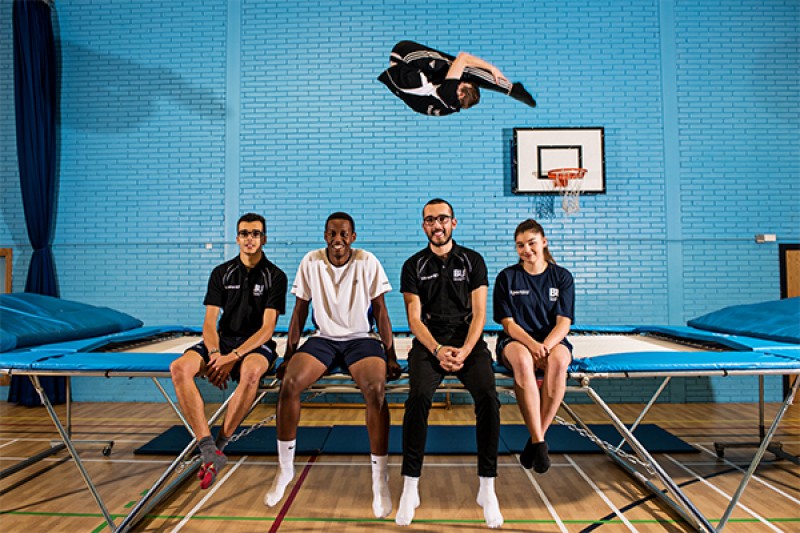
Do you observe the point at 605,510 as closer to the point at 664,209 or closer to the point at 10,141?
the point at 664,209

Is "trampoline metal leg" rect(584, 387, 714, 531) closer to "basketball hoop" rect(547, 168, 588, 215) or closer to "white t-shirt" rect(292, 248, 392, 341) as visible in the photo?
"white t-shirt" rect(292, 248, 392, 341)

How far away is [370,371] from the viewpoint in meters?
2.90

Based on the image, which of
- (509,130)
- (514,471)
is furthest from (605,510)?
(509,130)

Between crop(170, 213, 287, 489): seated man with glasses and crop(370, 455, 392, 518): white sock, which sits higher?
crop(170, 213, 287, 489): seated man with glasses

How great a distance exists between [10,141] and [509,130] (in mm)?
6191

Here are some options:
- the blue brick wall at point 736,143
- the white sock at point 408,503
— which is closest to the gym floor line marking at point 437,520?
the white sock at point 408,503

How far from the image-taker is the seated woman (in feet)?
9.30

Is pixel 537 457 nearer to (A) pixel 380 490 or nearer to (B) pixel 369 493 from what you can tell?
(A) pixel 380 490

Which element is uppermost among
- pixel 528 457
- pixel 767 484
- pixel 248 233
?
pixel 248 233

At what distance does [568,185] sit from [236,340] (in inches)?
162

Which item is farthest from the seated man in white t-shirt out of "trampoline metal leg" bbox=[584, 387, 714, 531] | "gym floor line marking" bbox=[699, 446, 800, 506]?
"gym floor line marking" bbox=[699, 446, 800, 506]

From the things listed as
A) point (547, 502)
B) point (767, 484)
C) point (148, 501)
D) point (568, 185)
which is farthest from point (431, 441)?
point (568, 185)

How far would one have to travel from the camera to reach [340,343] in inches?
126

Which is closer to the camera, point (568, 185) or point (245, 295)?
point (245, 295)
